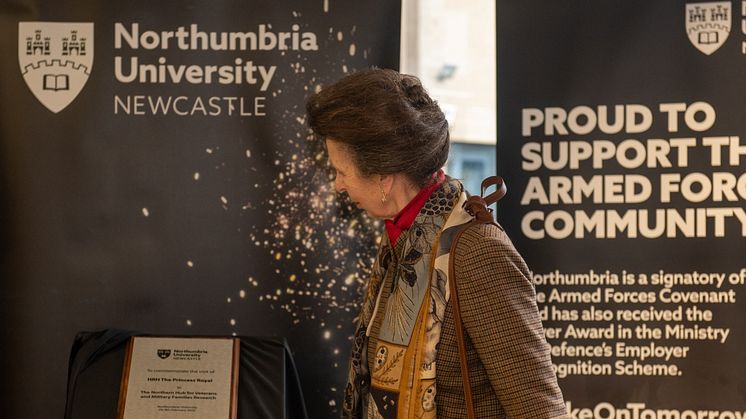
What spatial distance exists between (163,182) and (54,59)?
538mm

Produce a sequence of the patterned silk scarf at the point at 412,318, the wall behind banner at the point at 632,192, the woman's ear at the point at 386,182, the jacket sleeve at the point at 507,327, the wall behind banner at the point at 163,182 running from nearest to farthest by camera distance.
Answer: the jacket sleeve at the point at 507,327, the patterned silk scarf at the point at 412,318, the woman's ear at the point at 386,182, the wall behind banner at the point at 632,192, the wall behind banner at the point at 163,182

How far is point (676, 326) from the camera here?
2.42m

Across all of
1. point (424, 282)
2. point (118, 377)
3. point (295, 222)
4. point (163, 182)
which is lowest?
point (118, 377)

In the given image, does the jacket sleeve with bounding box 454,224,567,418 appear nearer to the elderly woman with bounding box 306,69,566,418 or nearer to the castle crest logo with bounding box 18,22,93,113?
the elderly woman with bounding box 306,69,566,418

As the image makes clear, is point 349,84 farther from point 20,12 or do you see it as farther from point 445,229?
point 20,12

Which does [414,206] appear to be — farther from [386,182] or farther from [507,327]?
[507,327]

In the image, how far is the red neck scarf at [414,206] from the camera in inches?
64.6

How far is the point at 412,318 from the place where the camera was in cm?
154

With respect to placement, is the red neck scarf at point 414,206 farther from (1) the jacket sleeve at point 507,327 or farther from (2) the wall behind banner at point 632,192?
(2) the wall behind banner at point 632,192

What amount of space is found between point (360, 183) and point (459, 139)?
1.06 metres

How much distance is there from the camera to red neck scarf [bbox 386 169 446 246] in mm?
1641

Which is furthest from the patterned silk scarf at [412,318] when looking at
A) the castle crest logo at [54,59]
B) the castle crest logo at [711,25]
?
the castle crest logo at [54,59]

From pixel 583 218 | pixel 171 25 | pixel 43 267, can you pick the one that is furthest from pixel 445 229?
pixel 43 267

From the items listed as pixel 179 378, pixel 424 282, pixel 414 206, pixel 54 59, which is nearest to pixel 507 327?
pixel 424 282
